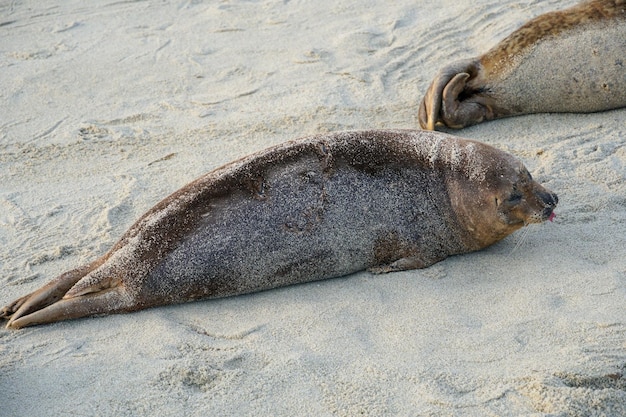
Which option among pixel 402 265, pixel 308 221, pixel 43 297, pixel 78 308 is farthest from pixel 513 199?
pixel 43 297

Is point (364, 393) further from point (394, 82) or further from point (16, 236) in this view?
point (394, 82)

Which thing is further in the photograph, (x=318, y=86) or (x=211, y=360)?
(x=318, y=86)

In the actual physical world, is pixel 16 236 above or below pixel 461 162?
below

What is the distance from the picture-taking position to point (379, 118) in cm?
584

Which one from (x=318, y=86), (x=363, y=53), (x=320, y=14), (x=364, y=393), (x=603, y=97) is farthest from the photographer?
(x=320, y=14)

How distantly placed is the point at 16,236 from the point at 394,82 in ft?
9.60

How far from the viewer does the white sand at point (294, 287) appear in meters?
3.38

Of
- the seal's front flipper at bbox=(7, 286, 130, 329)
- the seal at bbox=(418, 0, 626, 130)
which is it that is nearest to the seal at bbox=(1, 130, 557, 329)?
the seal's front flipper at bbox=(7, 286, 130, 329)

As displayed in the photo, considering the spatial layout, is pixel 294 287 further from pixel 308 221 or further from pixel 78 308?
pixel 78 308

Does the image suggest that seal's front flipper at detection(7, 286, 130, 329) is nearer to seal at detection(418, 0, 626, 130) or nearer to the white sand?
the white sand

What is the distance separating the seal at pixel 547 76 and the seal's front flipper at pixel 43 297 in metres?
2.62

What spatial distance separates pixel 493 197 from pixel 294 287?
106 centimetres

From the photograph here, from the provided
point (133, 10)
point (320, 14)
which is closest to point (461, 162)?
point (320, 14)

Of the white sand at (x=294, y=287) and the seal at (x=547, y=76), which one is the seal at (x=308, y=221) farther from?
the seal at (x=547, y=76)
